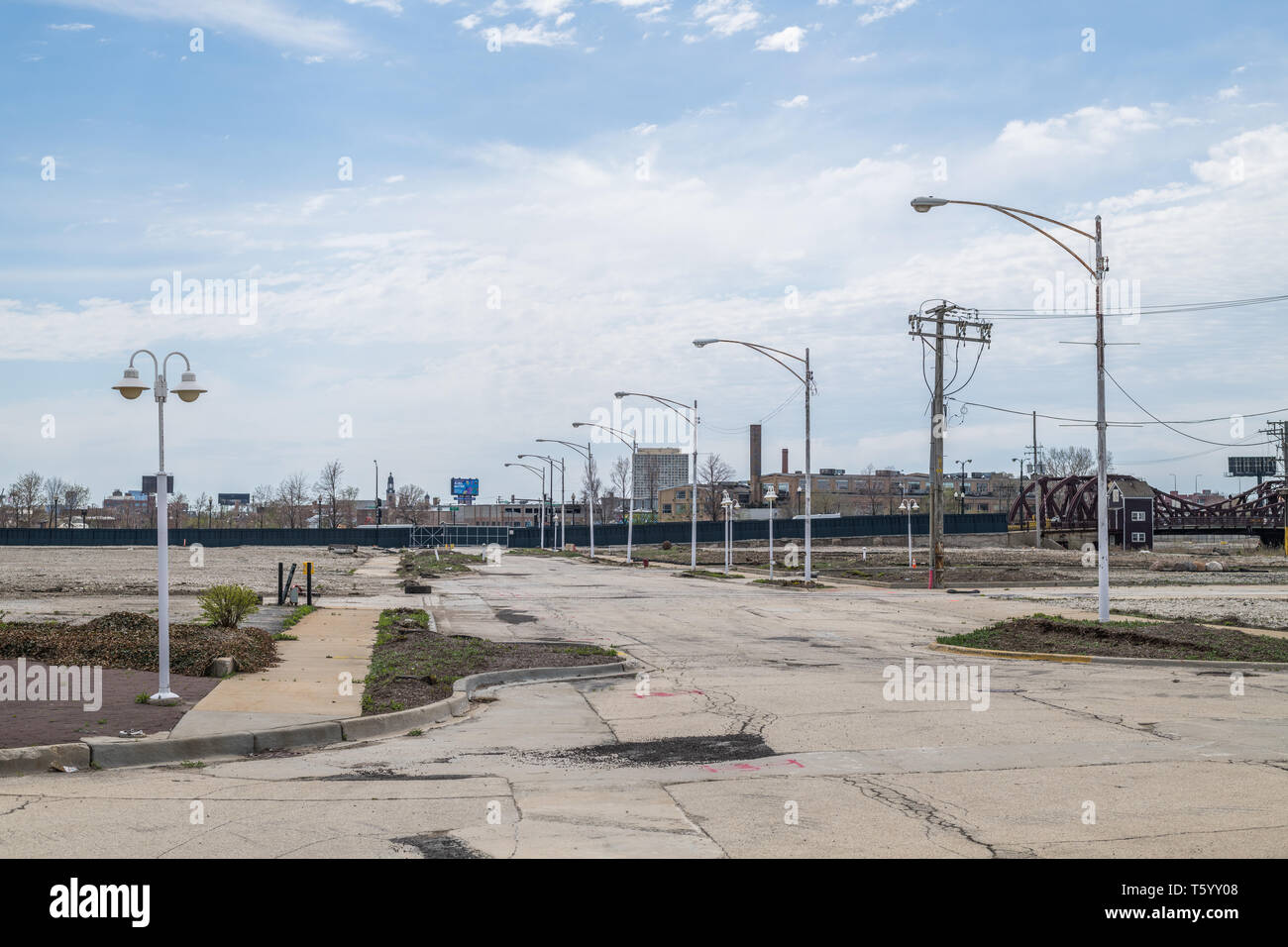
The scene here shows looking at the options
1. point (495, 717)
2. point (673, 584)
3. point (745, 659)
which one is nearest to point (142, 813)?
point (495, 717)

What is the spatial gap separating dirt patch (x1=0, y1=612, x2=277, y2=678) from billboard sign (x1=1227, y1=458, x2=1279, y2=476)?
155139mm

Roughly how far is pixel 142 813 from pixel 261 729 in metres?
3.21

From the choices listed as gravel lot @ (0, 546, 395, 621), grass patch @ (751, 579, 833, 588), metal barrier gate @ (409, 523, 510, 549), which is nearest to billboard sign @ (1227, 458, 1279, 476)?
metal barrier gate @ (409, 523, 510, 549)

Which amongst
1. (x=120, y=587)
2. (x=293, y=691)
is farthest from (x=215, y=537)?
(x=293, y=691)

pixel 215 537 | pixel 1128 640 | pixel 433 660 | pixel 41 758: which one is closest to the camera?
pixel 41 758

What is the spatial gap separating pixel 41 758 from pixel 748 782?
6.05 meters

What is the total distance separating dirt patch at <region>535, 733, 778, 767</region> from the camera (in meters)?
10.4

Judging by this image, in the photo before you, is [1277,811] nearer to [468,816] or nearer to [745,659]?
[468,816]

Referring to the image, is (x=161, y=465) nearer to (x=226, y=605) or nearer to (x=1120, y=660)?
(x=226, y=605)

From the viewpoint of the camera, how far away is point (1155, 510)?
10881 centimetres

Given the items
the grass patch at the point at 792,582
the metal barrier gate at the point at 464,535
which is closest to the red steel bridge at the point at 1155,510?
the grass patch at the point at 792,582

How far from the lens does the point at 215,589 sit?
65.1 feet

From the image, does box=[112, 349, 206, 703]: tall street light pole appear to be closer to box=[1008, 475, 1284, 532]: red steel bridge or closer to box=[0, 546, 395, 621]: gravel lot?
box=[0, 546, 395, 621]: gravel lot

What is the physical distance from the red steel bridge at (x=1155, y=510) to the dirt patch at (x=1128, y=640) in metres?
67.2
